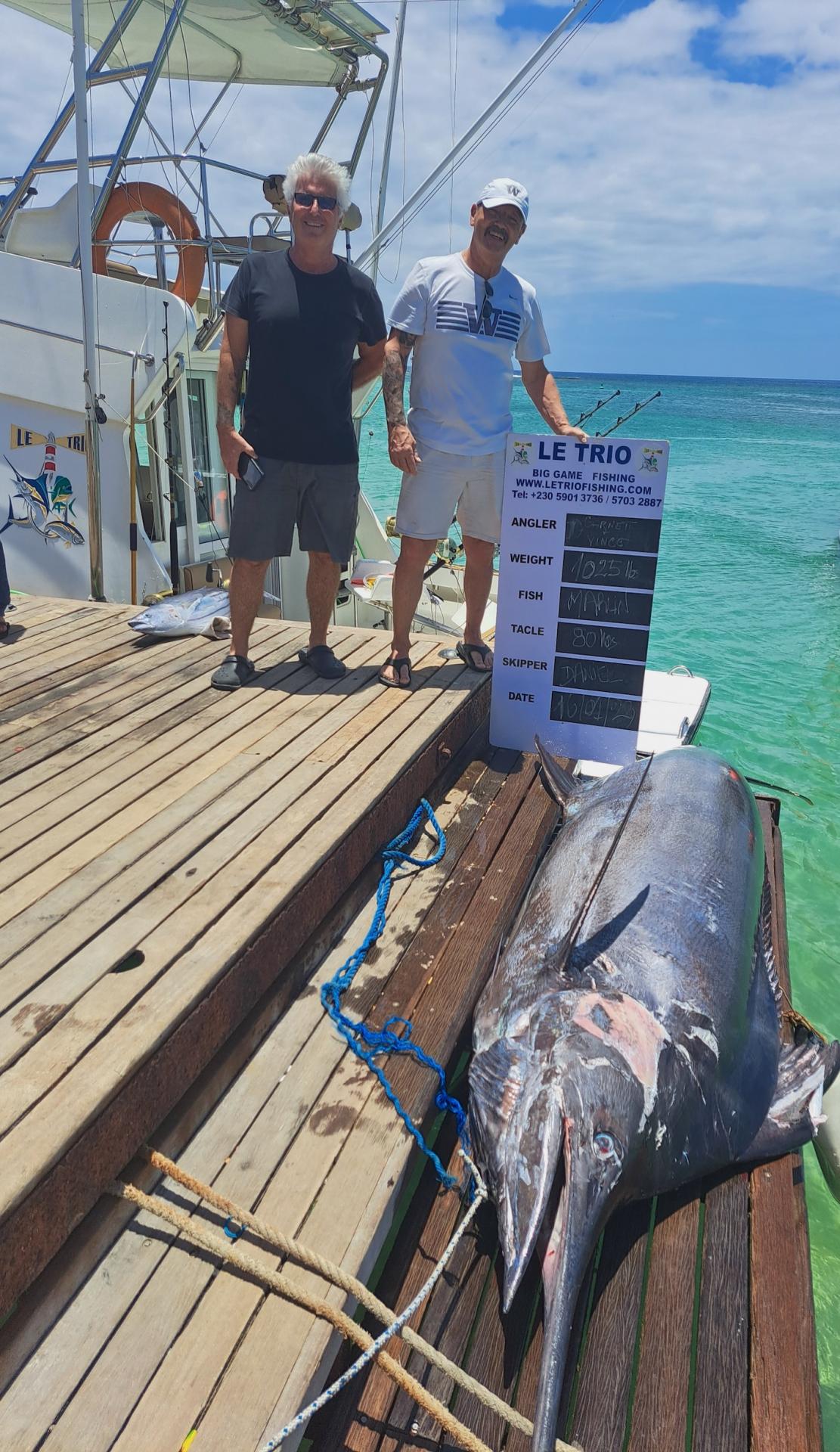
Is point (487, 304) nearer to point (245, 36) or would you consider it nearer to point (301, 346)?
point (301, 346)

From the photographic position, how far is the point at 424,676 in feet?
13.5

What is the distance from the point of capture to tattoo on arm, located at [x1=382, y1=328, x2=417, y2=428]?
356 centimetres

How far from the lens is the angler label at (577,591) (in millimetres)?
3666

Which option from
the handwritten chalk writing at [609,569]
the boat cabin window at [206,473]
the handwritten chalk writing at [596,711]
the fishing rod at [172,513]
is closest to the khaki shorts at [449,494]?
the handwritten chalk writing at [609,569]

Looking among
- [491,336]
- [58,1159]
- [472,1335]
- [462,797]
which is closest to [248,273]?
[491,336]

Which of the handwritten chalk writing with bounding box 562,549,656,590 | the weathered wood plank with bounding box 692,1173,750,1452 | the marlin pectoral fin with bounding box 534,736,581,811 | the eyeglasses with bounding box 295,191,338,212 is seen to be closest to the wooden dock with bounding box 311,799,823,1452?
the weathered wood plank with bounding box 692,1173,750,1452

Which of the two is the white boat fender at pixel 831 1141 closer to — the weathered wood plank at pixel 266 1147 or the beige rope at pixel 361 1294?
the weathered wood plank at pixel 266 1147

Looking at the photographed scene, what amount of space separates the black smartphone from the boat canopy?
4693 millimetres

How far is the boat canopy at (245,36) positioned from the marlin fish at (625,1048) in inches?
264

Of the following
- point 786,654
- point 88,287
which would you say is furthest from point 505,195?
point 786,654

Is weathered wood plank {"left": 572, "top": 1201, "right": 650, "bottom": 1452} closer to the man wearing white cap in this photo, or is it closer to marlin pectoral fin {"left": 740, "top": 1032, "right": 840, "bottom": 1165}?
marlin pectoral fin {"left": 740, "top": 1032, "right": 840, "bottom": 1165}

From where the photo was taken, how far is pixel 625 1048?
200cm

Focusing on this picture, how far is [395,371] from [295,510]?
680mm

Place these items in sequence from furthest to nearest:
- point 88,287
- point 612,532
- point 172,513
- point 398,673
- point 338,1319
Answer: point 172,513
point 88,287
point 398,673
point 612,532
point 338,1319
